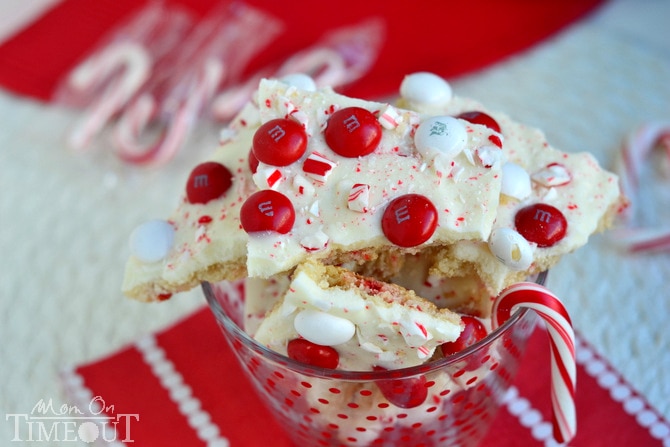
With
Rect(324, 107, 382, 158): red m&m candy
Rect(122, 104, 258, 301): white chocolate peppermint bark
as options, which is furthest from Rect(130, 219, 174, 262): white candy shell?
Rect(324, 107, 382, 158): red m&m candy

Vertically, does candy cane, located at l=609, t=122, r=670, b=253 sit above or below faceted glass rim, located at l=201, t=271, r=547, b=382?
below

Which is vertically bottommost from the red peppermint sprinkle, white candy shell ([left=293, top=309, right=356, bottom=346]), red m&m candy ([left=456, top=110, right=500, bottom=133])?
white candy shell ([left=293, top=309, right=356, bottom=346])

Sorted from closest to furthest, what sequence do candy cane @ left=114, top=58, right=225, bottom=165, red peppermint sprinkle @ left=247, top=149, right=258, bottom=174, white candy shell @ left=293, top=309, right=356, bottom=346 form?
1. white candy shell @ left=293, top=309, right=356, bottom=346
2. red peppermint sprinkle @ left=247, top=149, right=258, bottom=174
3. candy cane @ left=114, top=58, right=225, bottom=165

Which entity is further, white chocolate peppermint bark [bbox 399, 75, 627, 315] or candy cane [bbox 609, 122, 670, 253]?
candy cane [bbox 609, 122, 670, 253]

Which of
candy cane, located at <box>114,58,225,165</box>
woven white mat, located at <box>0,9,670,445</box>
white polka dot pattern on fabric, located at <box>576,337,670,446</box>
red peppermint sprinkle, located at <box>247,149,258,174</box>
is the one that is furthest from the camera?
candy cane, located at <box>114,58,225,165</box>

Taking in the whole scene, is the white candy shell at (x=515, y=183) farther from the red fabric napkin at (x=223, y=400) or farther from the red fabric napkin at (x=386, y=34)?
the red fabric napkin at (x=386, y=34)

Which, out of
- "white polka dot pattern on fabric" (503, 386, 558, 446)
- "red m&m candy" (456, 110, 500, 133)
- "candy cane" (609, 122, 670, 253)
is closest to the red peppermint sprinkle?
"red m&m candy" (456, 110, 500, 133)

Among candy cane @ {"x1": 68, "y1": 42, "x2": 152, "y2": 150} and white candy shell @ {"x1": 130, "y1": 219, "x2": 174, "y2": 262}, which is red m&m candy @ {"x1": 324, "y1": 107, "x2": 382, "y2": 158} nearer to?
white candy shell @ {"x1": 130, "y1": 219, "x2": 174, "y2": 262}
